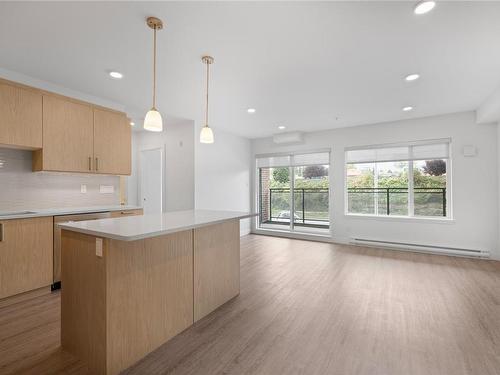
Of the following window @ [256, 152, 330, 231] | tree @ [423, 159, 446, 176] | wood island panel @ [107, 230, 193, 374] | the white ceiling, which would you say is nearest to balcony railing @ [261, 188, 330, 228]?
window @ [256, 152, 330, 231]

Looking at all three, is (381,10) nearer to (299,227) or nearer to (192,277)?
(192,277)

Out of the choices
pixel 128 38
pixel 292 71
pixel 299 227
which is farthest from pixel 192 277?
pixel 299 227

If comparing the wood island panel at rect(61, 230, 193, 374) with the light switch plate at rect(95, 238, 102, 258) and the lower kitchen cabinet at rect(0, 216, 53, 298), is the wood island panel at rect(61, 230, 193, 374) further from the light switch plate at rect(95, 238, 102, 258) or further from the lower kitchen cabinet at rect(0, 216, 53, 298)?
the lower kitchen cabinet at rect(0, 216, 53, 298)

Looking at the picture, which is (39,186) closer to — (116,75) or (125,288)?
(116,75)

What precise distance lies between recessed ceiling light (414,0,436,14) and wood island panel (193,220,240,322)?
2550mm

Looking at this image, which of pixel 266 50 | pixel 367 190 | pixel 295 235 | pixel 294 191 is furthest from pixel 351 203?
pixel 266 50

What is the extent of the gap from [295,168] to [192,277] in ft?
15.3

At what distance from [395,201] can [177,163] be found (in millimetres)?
4821

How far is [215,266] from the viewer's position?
254 cm

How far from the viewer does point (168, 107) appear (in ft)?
13.6

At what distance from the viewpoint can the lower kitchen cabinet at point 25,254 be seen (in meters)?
2.56

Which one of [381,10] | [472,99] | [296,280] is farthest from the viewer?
[472,99]

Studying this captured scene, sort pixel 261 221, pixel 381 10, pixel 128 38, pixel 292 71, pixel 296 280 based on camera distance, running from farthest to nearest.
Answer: pixel 261 221 → pixel 296 280 → pixel 292 71 → pixel 128 38 → pixel 381 10

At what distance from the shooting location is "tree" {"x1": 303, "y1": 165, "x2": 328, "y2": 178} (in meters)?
5.95
